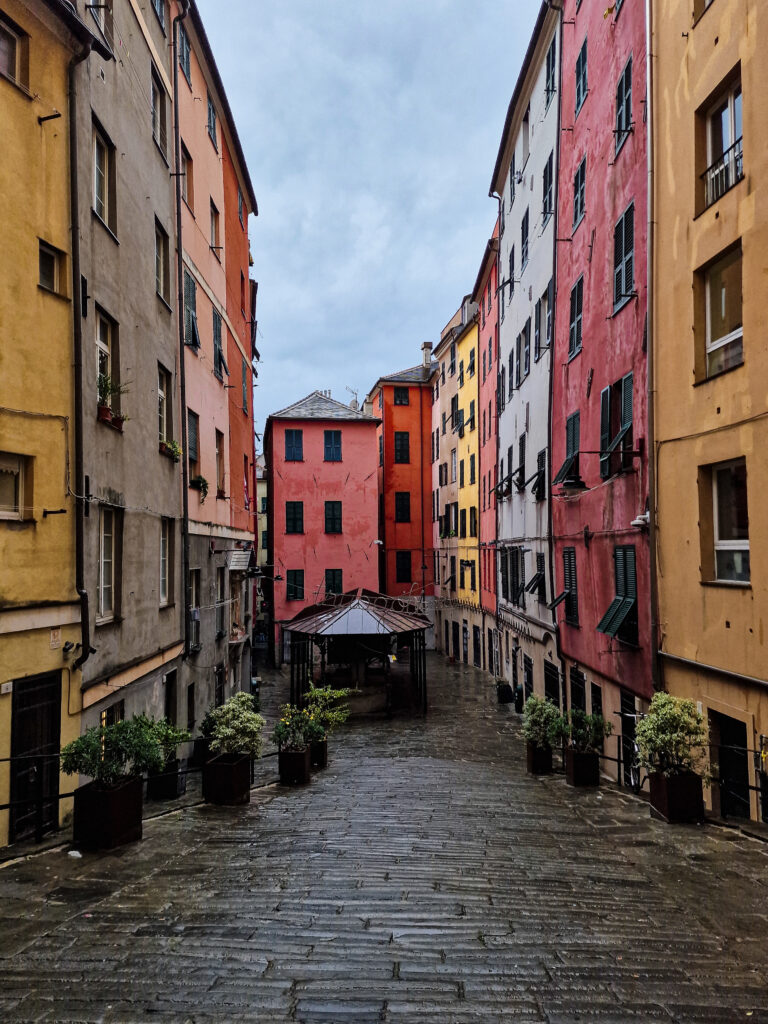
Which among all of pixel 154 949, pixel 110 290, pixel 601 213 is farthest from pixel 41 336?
pixel 601 213

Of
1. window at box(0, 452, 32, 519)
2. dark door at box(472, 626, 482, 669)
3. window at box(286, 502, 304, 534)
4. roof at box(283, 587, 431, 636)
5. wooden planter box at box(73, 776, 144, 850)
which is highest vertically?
window at box(286, 502, 304, 534)

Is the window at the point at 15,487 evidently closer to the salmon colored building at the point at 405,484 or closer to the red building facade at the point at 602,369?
the red building facade at the point at 602,369


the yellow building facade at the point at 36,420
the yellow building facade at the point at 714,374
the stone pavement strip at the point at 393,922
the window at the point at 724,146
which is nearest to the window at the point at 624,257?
the yellow building facade at the point at 714,374

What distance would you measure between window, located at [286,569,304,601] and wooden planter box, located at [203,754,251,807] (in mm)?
30581

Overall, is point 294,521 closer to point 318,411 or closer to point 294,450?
point 294,450

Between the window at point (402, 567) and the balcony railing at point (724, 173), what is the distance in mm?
39057

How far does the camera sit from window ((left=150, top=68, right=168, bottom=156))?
48.8ft

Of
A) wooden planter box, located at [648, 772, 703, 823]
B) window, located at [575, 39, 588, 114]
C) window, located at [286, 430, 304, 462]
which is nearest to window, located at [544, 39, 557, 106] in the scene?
window, located at [575, 39, 588, 114]

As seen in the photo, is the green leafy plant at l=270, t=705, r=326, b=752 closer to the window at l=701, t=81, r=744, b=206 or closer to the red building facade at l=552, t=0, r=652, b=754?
the red building facade at l=552, t=0, r=652, b=754

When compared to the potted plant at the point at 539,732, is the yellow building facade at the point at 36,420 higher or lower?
higher

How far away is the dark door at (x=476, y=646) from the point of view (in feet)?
124

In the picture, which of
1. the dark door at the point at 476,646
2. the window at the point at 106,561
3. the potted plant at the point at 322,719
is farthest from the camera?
the dark door at the point at 476,646

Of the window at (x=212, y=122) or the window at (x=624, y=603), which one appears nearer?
the window at (x=624, y=603)

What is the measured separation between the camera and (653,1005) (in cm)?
434
